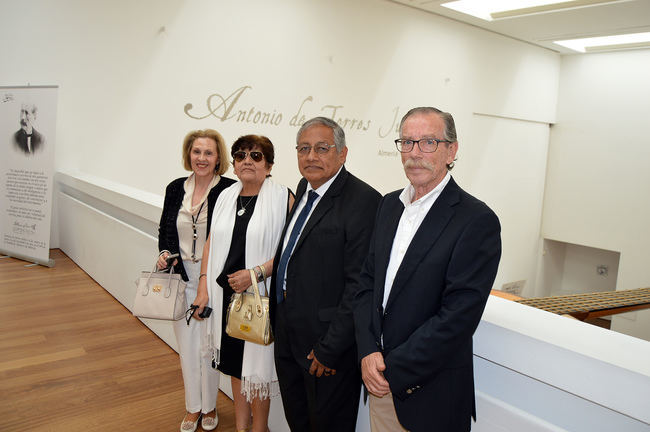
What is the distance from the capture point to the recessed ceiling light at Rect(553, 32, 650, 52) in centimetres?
1041

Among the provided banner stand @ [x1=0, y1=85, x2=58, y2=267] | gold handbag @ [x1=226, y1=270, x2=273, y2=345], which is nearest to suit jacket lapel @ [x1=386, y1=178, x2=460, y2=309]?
gold handbag @ [x1=226, y1=270, x2=273, y2=345]

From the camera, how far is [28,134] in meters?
5.80

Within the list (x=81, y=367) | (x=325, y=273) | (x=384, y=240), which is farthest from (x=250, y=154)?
(x=81, y=367)

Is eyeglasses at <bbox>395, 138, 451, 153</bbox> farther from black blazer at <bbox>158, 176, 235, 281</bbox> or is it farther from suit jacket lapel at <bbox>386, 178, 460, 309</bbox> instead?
black blazer at <bbox>158, 176, 235, 281</bbox>

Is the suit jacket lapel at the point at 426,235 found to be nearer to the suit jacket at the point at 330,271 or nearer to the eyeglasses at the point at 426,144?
the eyeglasses at the point at 426,144

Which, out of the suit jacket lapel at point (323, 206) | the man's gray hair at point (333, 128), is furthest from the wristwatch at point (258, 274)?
the man's gray hair at point (333, 128)

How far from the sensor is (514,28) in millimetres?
10305

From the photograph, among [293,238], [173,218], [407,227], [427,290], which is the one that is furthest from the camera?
[173,218]

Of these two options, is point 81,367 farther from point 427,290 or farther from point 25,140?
point 25,140

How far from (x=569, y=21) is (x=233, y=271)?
956cm

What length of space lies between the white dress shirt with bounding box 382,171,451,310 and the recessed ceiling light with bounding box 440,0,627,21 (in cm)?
831

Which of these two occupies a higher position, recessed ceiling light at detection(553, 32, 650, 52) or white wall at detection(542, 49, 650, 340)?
recessed ceiling light at detection(553, 32, 650, 52)

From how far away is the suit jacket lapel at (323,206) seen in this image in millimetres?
1974

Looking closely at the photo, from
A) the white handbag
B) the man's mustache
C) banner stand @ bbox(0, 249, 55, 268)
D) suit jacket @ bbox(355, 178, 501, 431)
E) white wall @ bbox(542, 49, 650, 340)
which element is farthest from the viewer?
white wall @ bbox(542, 49, 650, 340)
